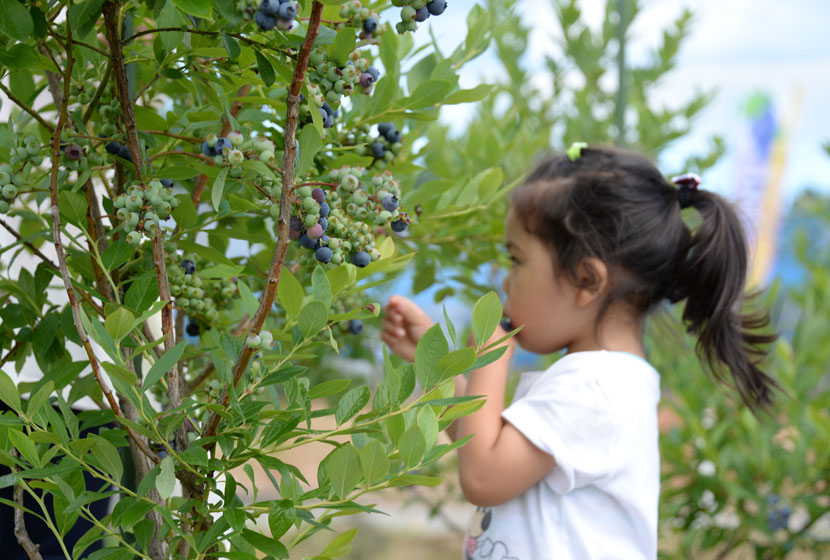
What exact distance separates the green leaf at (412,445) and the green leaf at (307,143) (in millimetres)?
163

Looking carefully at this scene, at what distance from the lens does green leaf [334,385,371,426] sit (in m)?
0.46

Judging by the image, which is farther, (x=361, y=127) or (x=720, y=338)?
(x=720, y=338)

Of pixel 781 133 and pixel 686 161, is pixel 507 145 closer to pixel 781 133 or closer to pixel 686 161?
pixel 686 161

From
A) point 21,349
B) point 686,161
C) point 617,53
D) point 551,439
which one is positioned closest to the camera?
point 21,349

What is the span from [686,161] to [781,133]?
8183mm

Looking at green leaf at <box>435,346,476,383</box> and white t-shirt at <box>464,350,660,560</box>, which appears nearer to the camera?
green leaf at <box>435,346,476,383</box>

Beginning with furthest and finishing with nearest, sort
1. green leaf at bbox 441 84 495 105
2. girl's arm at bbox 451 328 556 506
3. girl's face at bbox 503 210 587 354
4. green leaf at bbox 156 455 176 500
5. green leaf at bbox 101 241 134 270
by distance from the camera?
girl's face at bbox 503 210 587 354 < girl's arm at bbox 451 328 556 506 < green leaf at bbox 441 84 495 105 < green leaf at bbox 101 241 134 270 < green leaf at bbox 156 455 176 500

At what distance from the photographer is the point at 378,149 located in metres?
0.65

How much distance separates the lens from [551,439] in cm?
96

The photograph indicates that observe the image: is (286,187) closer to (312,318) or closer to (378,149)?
(312,318)

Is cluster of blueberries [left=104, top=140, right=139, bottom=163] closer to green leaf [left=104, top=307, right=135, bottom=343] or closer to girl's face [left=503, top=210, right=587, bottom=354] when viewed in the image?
green leaf [left=104, top=307, right=135, bottom=343]

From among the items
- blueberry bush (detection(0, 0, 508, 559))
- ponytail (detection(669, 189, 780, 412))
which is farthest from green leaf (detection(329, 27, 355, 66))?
ponytail (detection(669, 189, 780, 412))

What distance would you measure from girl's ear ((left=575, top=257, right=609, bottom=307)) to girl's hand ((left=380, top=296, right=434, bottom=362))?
21 centimetres

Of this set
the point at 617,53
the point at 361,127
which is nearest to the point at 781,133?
the point at 617,53
